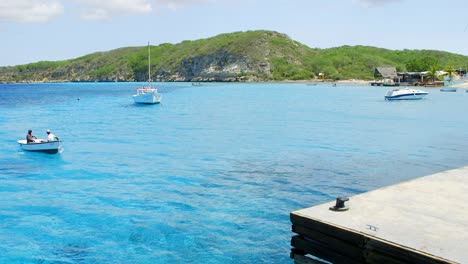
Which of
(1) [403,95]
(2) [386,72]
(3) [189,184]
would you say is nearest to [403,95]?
(1) [403,95]

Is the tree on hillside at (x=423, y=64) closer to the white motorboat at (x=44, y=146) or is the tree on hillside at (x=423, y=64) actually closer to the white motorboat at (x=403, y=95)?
the white motorboat at (x=403, y=95)

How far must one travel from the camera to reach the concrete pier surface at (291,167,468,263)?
296 inches

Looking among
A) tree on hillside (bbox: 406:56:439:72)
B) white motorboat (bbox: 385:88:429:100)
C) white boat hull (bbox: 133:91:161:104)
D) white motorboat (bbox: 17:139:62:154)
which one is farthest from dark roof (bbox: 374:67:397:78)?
white motorboat (bbox: 17:139:62:154)

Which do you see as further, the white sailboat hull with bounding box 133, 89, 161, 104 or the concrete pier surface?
the white sailboat hull with bounding box 133, 89, 161, 104

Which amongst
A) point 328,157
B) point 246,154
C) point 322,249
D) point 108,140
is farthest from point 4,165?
point 322,249

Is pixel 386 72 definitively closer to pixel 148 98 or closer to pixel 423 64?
pixel 423 64

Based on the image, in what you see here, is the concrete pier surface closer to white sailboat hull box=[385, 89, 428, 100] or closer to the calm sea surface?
the calm sea surface

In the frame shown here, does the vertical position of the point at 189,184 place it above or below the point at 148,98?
below

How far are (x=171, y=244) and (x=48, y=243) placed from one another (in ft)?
13.4

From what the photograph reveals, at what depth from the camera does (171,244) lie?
1390 cm

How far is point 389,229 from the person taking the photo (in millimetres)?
8359

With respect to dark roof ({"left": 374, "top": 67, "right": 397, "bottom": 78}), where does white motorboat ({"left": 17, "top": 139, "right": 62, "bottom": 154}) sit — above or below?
below

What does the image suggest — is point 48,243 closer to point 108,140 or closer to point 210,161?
point 210,161

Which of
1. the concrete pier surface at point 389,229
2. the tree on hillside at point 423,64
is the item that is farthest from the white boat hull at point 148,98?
the tree on hillside at point 423,64
